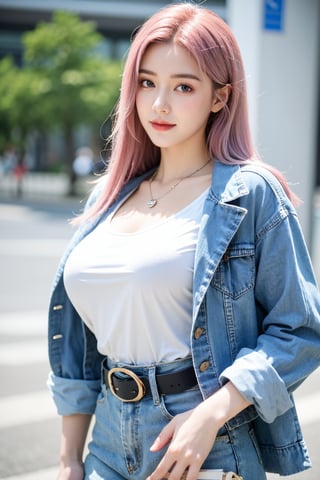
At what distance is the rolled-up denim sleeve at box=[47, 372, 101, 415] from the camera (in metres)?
2.18

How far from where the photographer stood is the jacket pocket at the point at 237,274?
6.06ft

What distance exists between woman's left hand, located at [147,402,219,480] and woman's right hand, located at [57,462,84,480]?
44cm

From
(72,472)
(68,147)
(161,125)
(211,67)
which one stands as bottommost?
(68,147)

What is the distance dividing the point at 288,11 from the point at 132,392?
7560 millimetres

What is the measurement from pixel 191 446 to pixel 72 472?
21.7 inches

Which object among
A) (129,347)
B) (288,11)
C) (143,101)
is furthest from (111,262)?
(288,11)

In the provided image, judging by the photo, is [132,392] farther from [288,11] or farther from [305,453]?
[288,11]

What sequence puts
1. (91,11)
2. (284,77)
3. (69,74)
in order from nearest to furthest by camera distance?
(284,77)
(69,74)
(91,11)

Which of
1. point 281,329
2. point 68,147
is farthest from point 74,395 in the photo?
point 68,147

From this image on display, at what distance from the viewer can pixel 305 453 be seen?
190 cm

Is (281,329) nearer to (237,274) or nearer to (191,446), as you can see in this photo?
(237,274)

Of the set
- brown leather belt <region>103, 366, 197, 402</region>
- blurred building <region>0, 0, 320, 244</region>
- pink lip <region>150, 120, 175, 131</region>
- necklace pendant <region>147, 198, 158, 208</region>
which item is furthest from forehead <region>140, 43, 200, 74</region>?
blurred building <region>0, 0, 320, 244</region>

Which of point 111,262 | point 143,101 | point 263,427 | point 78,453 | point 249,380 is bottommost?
point 78,453

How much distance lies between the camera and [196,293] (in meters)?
1.83
